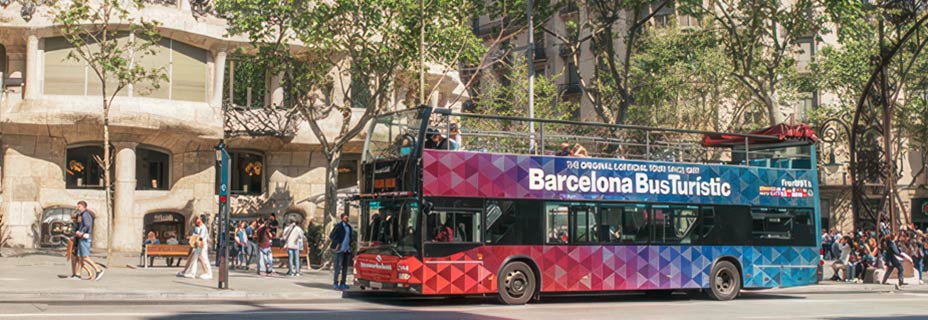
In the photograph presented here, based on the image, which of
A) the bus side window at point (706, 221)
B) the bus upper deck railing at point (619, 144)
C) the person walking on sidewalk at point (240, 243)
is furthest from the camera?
the person walking on sidewalk at point (240, 243)

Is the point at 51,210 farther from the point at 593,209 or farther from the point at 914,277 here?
the point at 914,277

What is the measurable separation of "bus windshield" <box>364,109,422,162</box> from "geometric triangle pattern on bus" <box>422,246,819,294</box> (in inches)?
86.2

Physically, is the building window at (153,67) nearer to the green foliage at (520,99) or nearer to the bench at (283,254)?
the bench at (283,254)

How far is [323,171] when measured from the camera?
1596 inches

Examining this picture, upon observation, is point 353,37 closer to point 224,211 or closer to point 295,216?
point 224,211

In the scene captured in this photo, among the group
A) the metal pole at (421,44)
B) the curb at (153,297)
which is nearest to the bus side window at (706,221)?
the curb at (153,297)

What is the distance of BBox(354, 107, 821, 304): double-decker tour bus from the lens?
62.7ft

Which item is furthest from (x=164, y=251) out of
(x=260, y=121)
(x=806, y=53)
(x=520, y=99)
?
(x=806, y=53)

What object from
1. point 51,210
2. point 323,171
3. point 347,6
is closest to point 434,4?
point 347,6

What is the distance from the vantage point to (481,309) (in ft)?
60.1

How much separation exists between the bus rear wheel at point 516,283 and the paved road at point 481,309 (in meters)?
0.35

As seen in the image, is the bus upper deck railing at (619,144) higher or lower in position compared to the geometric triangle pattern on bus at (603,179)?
higher

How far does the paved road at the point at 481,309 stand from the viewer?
51.3 ft

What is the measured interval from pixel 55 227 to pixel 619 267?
22.4 meters
